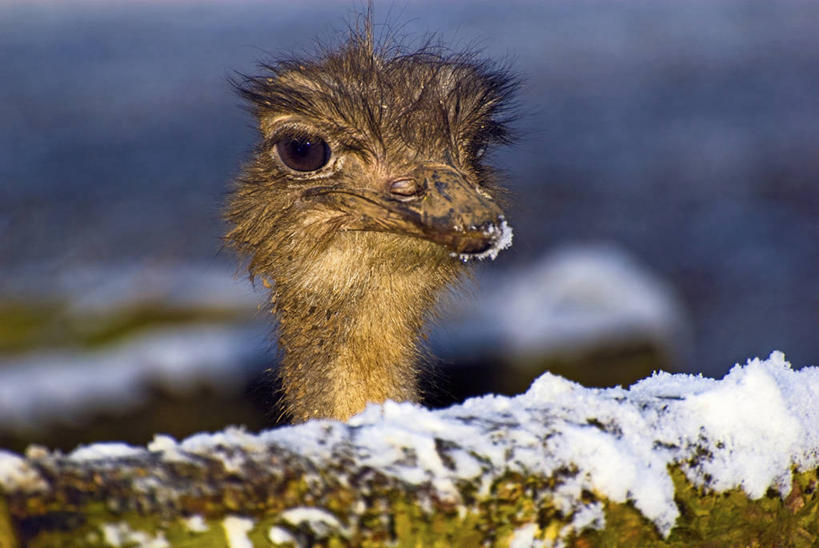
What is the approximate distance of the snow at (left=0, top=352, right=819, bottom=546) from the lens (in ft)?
4.43

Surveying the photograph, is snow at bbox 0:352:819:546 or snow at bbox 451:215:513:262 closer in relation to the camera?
snow at bbox 0:352:819:546

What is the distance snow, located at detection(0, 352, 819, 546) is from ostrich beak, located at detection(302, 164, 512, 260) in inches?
24.7

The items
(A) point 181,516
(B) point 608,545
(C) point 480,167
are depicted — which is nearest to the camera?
(A) point 181,516

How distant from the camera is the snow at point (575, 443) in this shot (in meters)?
1.35

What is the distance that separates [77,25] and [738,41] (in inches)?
283

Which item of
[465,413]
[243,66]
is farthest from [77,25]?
[465,413]

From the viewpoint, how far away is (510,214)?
3529mm

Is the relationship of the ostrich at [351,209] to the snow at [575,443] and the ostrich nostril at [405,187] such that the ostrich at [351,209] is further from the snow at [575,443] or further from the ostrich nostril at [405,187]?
the snow at [575,443]

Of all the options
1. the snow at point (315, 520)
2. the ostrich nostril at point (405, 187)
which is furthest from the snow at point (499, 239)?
the snow at point (315, 520)

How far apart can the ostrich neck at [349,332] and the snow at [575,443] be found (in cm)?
126

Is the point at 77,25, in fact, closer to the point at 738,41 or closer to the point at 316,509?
the point at 738,41

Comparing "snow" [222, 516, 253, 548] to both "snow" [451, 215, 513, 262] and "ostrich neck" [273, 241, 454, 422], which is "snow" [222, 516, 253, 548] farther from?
"ostrich neck" [273, 241, 454, 422]

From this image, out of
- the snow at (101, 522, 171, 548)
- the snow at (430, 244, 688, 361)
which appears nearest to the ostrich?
the snow at (101, 522, 171, 548)

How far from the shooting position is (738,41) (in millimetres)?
12867
